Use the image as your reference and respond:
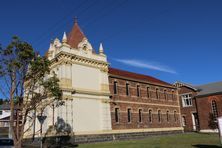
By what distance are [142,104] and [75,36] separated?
15227mm

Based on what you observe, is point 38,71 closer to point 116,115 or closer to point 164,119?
point 116,115

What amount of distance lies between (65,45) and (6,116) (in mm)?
56825

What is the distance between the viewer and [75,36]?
3506cm

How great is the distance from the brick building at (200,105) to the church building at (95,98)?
8.00 metres

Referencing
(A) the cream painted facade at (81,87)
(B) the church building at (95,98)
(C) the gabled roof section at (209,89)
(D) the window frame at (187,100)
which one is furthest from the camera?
(D) the window frame at (187,100)

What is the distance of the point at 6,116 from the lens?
77375 mm

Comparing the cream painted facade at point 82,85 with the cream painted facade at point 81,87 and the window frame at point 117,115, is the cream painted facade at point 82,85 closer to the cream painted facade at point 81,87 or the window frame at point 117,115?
the cream painted facade at point 81,87

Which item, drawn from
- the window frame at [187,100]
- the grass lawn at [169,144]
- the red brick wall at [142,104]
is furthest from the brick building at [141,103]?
the grass lawn at [169,144]

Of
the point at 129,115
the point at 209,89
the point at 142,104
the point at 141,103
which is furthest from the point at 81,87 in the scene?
the point at 209,89

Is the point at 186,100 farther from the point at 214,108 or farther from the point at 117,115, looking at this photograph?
the point at 117,115

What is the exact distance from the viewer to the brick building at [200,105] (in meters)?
44.2

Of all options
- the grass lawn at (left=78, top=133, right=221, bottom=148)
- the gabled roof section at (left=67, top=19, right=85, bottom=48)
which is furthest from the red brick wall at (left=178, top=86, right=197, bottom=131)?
the gabled roof section at (left=67, top=19, right=85, bottom=48)

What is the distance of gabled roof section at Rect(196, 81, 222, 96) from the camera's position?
44.8 m

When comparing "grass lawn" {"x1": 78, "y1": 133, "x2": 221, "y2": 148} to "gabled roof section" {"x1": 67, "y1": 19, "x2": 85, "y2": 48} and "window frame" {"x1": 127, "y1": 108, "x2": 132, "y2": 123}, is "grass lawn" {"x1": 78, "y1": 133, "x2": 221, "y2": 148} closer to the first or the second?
"window frame" {"x1": 127, "y1": 108, "x2": 132, "y2": 123}
